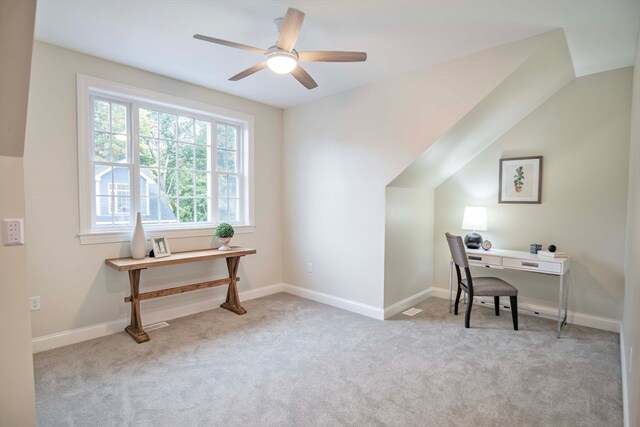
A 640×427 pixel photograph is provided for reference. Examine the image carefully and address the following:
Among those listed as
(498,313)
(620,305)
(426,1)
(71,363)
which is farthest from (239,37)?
(620,305)

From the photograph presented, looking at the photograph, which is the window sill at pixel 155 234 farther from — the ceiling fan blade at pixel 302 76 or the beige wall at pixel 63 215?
the ceiling fan blade at pixel 302 76

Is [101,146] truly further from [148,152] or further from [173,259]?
[173,259]

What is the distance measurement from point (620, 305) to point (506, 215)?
1342 millimetres

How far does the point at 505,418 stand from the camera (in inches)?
76.3

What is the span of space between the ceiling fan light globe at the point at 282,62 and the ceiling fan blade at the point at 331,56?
78 millimetres

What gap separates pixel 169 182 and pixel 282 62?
2.09 meters

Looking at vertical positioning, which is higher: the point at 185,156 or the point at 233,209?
the point at 185,156

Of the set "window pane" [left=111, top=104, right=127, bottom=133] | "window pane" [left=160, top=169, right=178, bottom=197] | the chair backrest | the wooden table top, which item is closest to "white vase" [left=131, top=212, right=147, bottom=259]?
the wooden table top

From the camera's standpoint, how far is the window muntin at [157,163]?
10.1 feet

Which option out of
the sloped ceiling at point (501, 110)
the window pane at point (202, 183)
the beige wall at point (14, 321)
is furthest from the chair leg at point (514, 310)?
the beige wall at point (14, 321)

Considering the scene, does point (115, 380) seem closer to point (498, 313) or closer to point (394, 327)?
point (394, 327)

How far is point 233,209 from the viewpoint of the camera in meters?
4.27

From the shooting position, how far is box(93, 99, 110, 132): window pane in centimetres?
309

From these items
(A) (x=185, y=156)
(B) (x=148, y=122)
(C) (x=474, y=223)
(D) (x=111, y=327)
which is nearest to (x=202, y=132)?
(A) (x=185, y=156)
